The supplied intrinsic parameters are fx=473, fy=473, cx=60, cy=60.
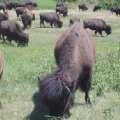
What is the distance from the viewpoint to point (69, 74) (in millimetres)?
8938

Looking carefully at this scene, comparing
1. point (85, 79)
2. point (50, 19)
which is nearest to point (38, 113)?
point (85, 79)

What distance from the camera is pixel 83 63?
9.86 meters

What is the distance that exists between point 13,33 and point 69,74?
17.5 meters

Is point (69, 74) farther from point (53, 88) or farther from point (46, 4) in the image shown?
point (46, 4)

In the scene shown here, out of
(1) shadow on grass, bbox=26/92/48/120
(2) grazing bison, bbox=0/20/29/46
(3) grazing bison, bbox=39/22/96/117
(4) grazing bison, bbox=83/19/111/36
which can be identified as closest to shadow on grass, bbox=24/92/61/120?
(1) shadow on grass, bbox=26/92/48/120

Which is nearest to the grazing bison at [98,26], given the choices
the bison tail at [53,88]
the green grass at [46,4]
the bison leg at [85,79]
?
the bison leg at [85,79]

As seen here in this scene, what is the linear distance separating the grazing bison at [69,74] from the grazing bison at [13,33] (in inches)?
539

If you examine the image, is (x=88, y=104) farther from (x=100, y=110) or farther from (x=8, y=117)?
(x=8, y=117)

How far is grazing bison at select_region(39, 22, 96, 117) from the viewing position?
8375mm

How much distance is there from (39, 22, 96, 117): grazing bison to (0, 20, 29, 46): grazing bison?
1370 cm

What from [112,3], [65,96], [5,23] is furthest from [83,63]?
[112,3]

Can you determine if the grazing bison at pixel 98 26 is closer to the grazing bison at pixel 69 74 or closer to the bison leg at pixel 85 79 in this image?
the grazing bison at pixel 69 74

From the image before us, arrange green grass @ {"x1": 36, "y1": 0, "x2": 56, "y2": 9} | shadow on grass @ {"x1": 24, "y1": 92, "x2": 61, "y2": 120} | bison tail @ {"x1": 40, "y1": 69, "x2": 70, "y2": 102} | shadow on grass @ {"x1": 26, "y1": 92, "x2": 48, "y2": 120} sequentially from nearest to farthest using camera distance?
bison tail @ {"x1": 40, "y1": 69, "x2": 70, "y2": 102} → shadow on grass @ {"x1": 24, "y1": 92, "x2": 61, "y2": 120} → shadow on grass @ {"x1": 26, "y1": 92, "x2": 48, "y2": 120} → green grass @ {"x1": 36, "y1": 0, "x2": 56, "y2": 9}

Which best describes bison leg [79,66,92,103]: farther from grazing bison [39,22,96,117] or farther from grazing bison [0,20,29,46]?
grazing bison [0,20,29,46]
